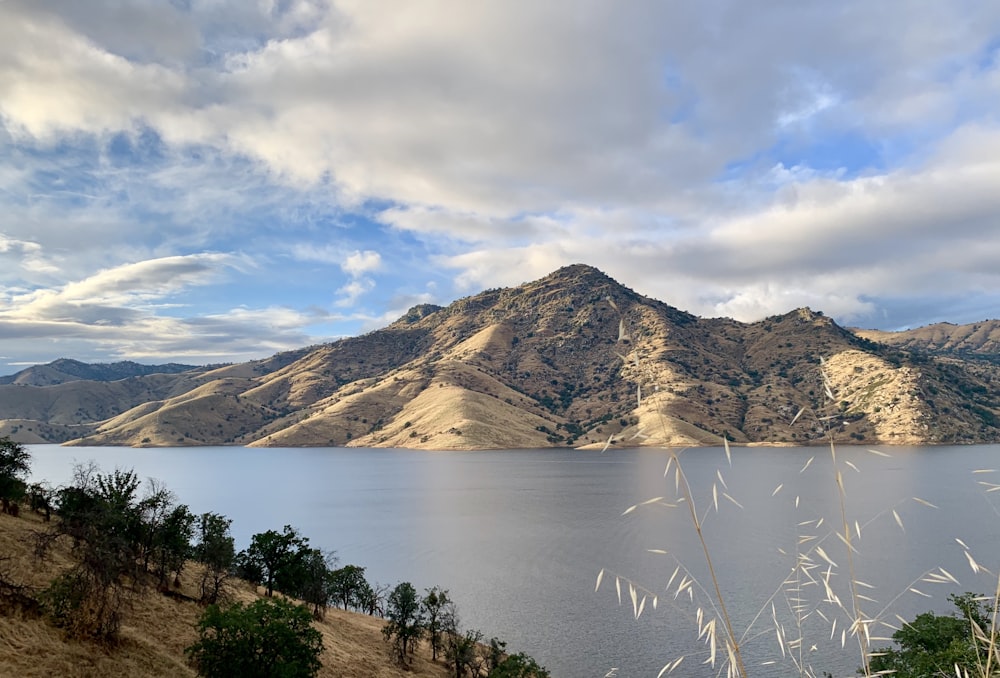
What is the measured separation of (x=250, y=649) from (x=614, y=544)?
88.0 m

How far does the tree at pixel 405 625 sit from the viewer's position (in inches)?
2311

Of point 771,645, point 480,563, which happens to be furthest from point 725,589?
point 480,563

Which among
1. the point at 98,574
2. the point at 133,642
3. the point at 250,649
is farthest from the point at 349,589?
the point at 98,574

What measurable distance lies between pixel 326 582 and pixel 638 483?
13980 cm

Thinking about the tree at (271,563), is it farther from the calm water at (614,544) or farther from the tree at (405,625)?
the calm water at (614,544)

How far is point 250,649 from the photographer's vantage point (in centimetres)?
3547

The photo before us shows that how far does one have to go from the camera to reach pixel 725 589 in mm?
82750

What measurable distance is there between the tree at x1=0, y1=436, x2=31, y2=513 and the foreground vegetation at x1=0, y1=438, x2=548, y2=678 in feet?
0.47

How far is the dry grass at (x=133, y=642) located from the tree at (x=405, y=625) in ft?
4.43

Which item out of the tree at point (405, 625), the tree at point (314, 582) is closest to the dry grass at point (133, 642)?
the tree at point (405, 625)

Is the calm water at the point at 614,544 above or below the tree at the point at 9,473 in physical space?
below

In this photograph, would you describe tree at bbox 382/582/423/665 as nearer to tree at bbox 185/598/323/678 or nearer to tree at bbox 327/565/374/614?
tree at bbox 327/565/374/614

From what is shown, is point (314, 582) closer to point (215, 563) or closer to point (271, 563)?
point (271, 563)

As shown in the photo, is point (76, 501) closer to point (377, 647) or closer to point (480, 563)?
point (377, 647)
